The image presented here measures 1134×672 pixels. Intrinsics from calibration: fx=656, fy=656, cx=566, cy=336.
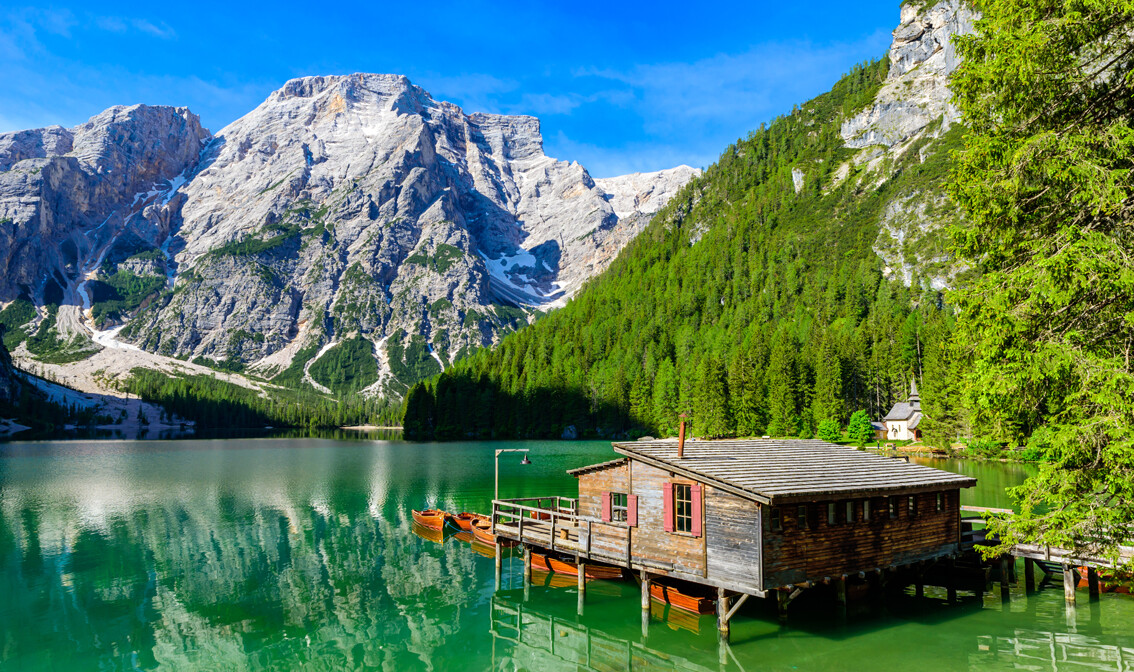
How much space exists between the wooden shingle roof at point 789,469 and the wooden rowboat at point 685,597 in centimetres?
598

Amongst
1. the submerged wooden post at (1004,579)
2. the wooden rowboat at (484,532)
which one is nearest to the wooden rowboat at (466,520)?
the wooden rowboat at (484,532)

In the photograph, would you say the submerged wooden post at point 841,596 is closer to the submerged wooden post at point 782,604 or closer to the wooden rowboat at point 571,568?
the submerged wooden post at point 782,604

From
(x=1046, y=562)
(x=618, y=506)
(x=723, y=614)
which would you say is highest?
(x=618, y=506)

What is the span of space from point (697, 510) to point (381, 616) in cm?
1584

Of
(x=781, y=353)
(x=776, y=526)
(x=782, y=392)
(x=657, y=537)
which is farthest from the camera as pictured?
(x=781, y=353)

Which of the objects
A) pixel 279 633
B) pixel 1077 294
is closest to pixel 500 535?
pixel 279 633

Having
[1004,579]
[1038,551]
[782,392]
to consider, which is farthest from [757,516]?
[782,392]

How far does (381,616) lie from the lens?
1200 inches

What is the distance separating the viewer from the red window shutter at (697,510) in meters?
25.5

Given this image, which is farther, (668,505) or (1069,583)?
(1069,583)

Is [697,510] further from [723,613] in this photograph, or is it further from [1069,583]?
[1069,583]

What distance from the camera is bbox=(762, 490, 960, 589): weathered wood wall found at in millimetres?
24141

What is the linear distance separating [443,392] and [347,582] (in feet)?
528

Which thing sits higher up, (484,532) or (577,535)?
(577,535)
